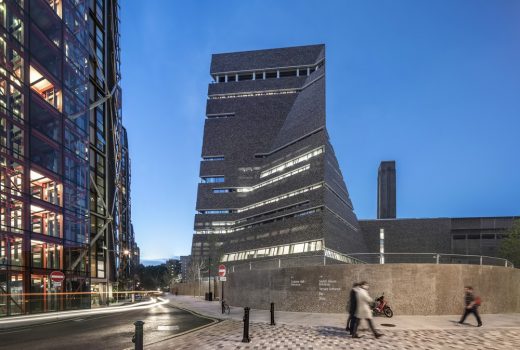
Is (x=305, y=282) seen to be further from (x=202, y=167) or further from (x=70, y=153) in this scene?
(x=202, y=167)

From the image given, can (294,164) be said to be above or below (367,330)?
above

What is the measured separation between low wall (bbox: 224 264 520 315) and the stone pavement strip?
3.95 m

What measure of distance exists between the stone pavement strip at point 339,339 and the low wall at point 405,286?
395cm

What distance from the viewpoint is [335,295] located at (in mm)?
19438

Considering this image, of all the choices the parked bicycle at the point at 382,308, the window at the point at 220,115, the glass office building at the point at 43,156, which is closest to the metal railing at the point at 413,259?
the parked bicycle at the point at 382,308

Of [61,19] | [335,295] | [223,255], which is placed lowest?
[223,255]

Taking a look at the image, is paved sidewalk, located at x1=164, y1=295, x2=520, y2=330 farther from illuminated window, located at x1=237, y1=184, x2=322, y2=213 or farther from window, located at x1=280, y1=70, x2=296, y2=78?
window, located at x1=280, y1=70, x2=296, y2=78

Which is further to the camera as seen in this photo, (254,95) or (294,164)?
(254,95)

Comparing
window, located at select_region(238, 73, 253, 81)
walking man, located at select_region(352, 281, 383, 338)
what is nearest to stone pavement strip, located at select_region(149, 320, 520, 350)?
walking man, located at select_region(352, 281, 383, 338)

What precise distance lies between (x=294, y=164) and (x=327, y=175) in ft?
34.2

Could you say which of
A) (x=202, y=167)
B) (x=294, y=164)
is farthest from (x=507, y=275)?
(x=202, y=167)

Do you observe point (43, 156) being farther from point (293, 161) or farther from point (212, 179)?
point (212, 179)

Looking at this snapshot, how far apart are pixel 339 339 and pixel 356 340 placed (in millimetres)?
557

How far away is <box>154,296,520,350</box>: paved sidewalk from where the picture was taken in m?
10.9
